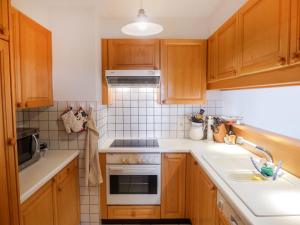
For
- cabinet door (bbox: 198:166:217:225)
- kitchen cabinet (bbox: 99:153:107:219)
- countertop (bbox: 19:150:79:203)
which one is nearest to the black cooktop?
kitchen cabinet (bbox: 99:153:107:219)

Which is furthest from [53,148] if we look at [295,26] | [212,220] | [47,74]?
[295,26]

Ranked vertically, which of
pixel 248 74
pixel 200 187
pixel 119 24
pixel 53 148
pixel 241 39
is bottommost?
pixel 200 187

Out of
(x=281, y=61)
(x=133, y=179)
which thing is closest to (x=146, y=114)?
(x=133, y=179)

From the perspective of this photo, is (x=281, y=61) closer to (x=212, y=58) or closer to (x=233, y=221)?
(x=233, y=221)

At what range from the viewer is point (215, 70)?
225 centimetres

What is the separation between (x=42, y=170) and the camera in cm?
166

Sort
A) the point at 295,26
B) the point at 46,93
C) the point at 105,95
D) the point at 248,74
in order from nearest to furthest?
the point at 295,26, the point at 248,74, the point at 46,93, the point at 105,95

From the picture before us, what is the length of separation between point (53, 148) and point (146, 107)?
1.20 meters

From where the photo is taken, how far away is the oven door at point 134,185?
2.33 m

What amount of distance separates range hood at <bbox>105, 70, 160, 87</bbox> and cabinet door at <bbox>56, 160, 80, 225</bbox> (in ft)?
3.17

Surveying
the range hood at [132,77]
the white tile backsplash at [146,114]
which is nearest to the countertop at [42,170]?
the white tile backsplash at [146,114]

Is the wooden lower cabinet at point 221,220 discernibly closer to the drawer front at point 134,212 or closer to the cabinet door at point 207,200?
the cabinet door at point 207,200

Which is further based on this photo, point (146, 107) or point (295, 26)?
point (146, 107)

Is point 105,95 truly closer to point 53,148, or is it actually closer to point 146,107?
point 146,107
